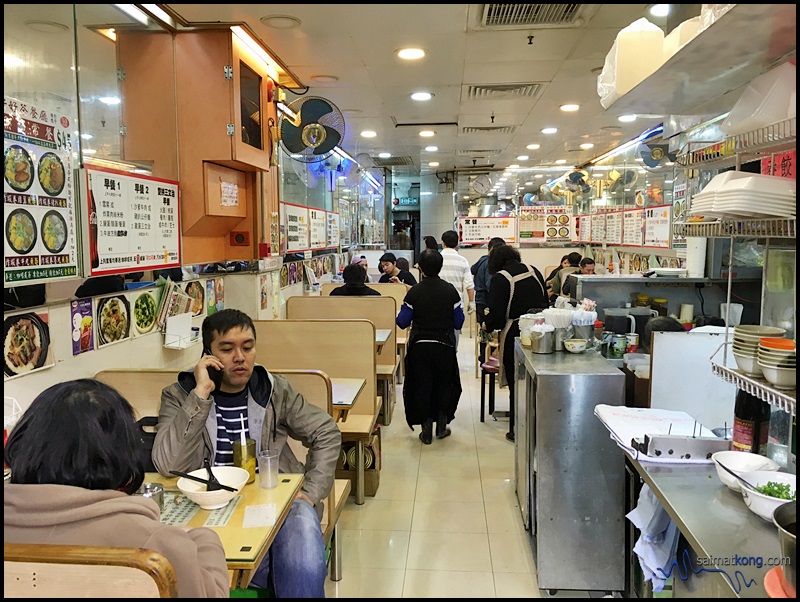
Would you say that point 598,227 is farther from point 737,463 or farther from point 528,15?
point 737,463

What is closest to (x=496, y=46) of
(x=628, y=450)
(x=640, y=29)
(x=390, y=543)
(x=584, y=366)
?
(x=640, y=29)

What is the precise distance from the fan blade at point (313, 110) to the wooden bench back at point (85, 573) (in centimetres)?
395

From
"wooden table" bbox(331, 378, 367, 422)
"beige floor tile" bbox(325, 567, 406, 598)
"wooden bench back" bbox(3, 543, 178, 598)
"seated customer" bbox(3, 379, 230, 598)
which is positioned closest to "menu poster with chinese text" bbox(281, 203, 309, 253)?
"wooden table" bbox(331, 378, 367, 422)

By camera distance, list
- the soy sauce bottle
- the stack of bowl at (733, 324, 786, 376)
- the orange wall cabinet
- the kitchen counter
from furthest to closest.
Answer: the orange wall cabinet, the soy sauce bottle, the stack of bowl at (733, 324, 786, 376), the kitchen counter

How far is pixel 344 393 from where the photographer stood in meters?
3.14

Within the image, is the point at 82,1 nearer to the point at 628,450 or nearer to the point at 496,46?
the point at 496,46

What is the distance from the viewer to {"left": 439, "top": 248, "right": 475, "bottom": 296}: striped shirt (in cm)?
640

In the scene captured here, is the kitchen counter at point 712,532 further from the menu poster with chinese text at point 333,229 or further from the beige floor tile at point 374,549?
the menu poster with chinese text at point 333,229

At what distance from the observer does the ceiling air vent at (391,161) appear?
32.6ft

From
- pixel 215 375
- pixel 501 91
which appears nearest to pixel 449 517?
pixel 215 375

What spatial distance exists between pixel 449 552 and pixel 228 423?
1.49 m

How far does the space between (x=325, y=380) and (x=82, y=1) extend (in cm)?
218

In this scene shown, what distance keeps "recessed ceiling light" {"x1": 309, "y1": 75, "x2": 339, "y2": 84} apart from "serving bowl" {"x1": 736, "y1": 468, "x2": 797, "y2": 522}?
3972 mm

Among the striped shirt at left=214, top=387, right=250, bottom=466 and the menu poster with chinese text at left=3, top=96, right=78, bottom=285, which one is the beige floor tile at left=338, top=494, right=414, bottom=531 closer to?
the striped shirt at left=214, top=387, right=250, bottom=466
